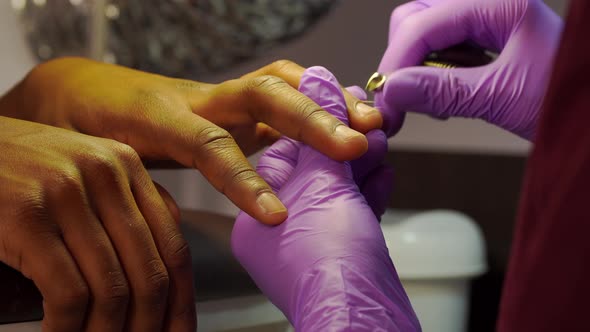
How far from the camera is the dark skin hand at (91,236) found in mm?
639

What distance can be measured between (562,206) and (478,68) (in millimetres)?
560

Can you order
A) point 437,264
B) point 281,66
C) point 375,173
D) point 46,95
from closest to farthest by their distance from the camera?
point 375,173 → point 281,66 → point 46,95 → point 437,264

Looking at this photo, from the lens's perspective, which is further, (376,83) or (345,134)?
(376,83)

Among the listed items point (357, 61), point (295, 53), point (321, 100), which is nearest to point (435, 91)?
point (321, 100)

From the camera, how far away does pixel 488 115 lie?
34.6 inches

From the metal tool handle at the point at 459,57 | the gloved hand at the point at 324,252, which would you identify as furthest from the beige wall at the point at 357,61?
the gloved hand at the point at 324,252

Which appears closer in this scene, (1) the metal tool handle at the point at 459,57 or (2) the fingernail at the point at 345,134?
(2) the fingernail at the point at 345,134

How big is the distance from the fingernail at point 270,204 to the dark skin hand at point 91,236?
11 centimetres

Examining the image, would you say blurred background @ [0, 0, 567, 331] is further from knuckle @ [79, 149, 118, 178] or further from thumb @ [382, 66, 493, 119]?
knuckle @ [79, 149, 118, 178]

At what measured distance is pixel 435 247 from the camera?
3.92 ft

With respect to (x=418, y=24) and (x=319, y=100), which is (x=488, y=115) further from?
(x=319, y=100)

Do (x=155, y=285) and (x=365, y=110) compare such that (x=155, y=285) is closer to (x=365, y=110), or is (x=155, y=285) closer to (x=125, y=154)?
(x=125, y=154)

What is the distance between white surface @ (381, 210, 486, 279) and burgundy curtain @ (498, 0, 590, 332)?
0.82 metres

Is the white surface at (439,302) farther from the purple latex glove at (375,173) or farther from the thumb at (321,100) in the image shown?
the thumb at (321,100)
